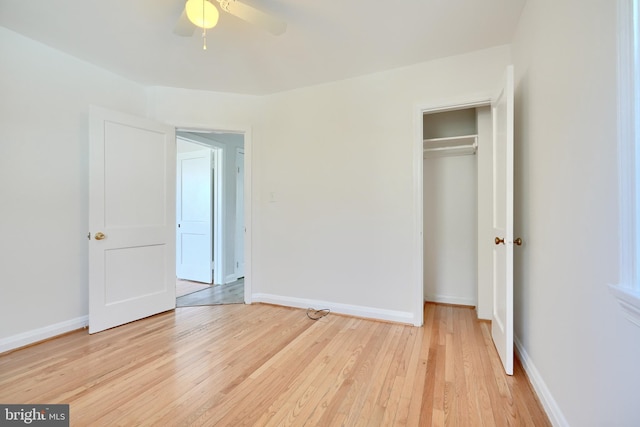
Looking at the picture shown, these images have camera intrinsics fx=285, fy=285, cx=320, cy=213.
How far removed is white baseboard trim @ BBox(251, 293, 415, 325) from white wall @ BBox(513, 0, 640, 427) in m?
1.02

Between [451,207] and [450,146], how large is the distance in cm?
68

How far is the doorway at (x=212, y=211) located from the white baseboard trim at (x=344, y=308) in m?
0.94

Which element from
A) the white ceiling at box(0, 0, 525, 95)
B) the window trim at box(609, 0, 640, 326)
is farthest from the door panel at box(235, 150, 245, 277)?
the window trim at box(609, 0, 640, 326)

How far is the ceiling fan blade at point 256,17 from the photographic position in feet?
5.24

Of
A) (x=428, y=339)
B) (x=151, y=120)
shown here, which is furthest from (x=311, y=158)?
(x=428, y=339)

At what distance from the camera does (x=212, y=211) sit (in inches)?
169

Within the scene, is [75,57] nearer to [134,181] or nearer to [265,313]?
[134,181]

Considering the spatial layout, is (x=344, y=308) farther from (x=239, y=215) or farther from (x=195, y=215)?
(x=195, y=215)

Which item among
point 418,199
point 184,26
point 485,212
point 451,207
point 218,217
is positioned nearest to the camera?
point 184,26

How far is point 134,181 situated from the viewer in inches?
110

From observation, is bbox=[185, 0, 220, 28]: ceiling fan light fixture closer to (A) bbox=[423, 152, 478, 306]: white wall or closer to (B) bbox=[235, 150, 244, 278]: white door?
(A) bbox=[423, 152, 478, 306]: white wall

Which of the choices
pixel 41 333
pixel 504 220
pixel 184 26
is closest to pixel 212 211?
pixel 41 333

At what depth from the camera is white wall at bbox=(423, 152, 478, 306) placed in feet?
10.4

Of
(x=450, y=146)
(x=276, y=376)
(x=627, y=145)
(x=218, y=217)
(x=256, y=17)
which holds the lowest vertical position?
(x=276, y=376)
